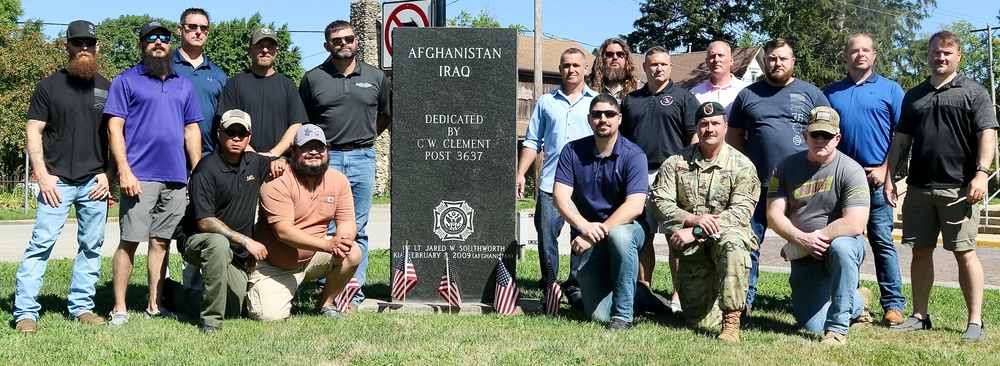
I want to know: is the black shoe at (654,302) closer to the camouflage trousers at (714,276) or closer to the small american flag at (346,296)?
the camouflage trousers at (714,276)

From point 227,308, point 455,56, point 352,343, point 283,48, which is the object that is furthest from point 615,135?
point 283,48

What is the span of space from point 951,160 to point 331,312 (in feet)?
13.3

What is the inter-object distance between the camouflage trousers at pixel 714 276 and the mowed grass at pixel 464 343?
0.17m

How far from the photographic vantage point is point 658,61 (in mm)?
7047

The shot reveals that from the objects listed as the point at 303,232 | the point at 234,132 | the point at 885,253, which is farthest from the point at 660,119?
the point at 234,132

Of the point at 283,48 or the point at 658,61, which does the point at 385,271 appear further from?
the point at 283,48

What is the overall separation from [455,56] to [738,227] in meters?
2.42

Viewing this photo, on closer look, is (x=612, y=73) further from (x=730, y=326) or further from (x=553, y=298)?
(x=730, y=326)

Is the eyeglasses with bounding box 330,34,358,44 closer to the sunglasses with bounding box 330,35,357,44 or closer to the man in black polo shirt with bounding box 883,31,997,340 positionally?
the sunglasses with bounding box 330,35,357,44

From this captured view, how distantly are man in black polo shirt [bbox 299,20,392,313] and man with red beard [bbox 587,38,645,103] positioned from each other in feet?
5.30

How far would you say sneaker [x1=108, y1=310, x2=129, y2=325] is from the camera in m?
6.10

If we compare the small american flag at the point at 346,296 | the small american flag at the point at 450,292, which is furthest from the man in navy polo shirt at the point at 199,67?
the small american flag at the point at 450,292

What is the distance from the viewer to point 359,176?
714 centimetres

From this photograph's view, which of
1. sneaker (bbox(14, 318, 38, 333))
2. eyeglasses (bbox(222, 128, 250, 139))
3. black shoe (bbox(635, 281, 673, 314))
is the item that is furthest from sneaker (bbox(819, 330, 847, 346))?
sneaker (bbox(14, 318, 38, 333))
